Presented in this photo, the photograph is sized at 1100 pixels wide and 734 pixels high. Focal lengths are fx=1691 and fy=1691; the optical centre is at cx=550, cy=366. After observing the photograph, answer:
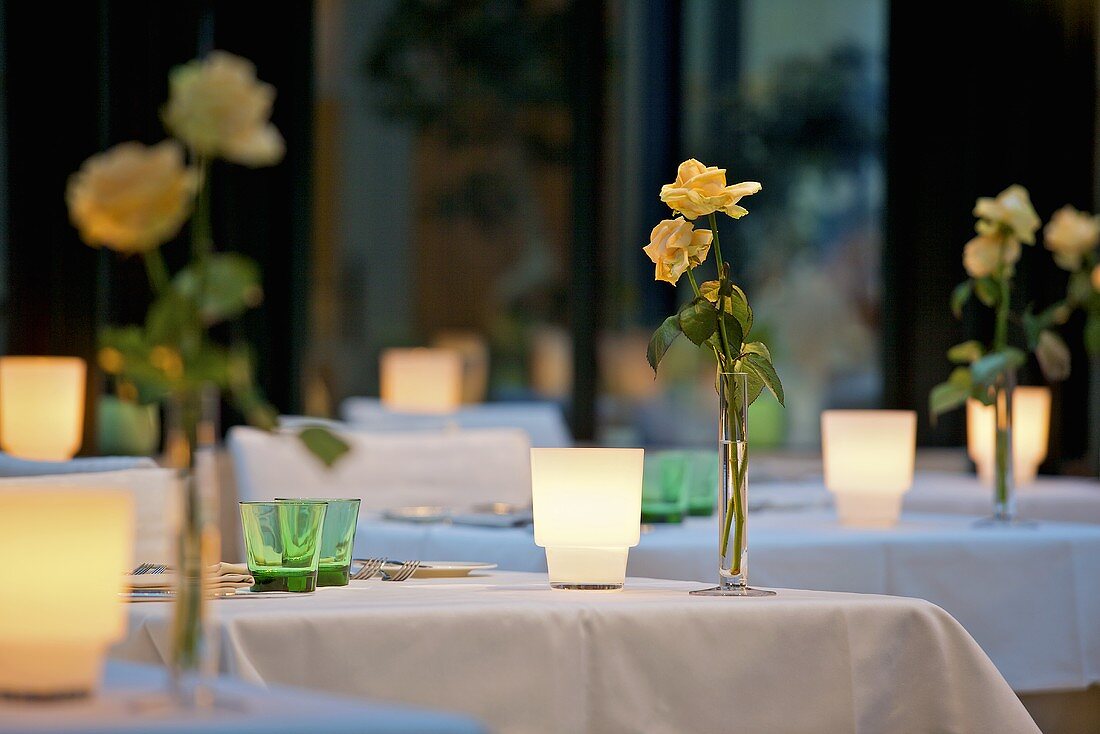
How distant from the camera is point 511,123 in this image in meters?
6.71

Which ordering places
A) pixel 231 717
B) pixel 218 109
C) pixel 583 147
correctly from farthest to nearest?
pixel 583 147, pixel 218 109, pixel 231 717

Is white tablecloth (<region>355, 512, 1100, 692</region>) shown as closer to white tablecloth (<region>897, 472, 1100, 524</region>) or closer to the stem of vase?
the stem of vase

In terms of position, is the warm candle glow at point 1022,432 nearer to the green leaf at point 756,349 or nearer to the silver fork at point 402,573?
the green leaf at point 756,349

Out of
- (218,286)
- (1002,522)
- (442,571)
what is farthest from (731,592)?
(1002,522)

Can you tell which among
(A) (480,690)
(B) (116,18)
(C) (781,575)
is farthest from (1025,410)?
(B) (116,18)

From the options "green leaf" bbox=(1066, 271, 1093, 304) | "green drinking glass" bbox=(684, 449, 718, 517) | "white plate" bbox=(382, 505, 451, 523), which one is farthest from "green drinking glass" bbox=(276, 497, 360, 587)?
"green leaf" bbox=(1066, 271, 1093, 304)

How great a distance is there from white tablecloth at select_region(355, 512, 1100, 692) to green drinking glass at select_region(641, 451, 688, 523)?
0.22 feet

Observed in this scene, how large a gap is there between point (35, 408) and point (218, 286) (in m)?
3.52

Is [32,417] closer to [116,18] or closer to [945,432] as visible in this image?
[116,18]

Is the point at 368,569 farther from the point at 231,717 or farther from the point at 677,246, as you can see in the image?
the point at 231,717

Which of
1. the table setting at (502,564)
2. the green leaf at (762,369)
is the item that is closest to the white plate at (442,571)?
the table setting at (502,564)

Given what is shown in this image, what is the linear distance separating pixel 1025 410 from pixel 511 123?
319cm

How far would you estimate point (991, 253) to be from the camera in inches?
122

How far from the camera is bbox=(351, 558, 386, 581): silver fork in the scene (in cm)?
194
